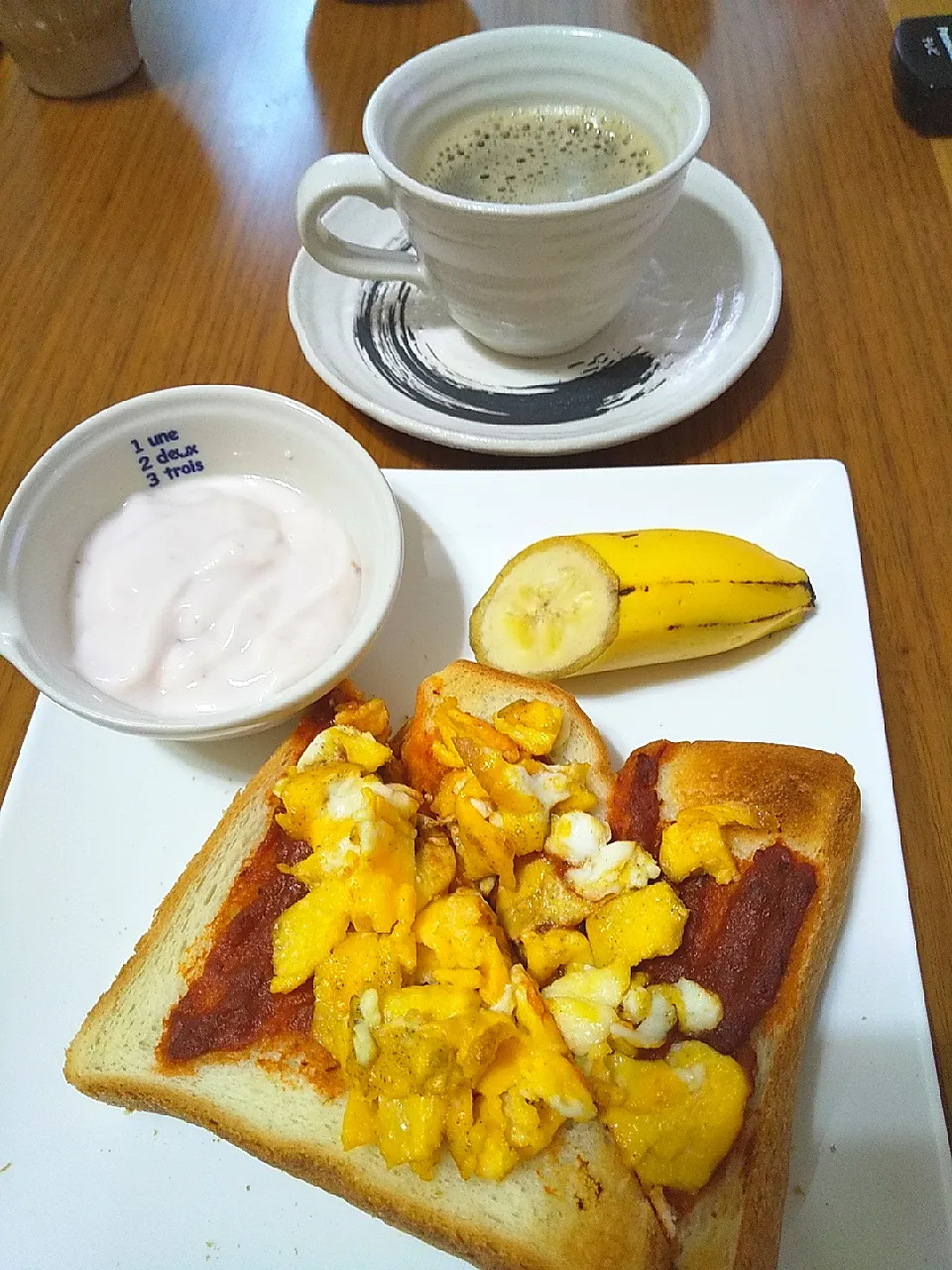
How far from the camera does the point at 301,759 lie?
1155mm

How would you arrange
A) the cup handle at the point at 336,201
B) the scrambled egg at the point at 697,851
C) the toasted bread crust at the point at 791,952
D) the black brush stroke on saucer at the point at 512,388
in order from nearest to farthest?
the toasted bread crust at the point at 791,952 < the scrambled egg at the point at 697,851 < the cup handle at the point at 336,201 < the black brush stroke on saucer at the point at 512,388

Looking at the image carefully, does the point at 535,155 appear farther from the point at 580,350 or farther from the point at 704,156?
the point at 704,156

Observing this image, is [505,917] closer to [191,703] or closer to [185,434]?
[191,703]

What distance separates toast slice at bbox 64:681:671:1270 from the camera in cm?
94

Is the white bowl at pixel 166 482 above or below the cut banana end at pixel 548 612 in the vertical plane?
above

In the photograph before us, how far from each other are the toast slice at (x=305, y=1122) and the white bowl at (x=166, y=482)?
0.46 feet

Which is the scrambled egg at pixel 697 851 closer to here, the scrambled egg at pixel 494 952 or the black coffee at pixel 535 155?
the scrambled egg at pixel 494 952

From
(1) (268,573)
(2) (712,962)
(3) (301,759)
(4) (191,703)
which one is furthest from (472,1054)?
(1) (268,573)

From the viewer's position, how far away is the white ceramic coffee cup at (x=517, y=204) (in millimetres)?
1326

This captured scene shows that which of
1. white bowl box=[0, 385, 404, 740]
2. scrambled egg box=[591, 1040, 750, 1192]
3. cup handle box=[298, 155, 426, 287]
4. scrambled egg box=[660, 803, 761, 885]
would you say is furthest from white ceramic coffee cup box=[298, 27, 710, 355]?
scrambled egg box=[591, 1040, 750, 1192]

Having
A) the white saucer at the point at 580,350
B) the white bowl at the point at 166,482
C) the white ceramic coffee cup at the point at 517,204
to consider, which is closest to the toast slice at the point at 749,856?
the white bowl at the point at 166,482

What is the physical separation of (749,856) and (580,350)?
987 mm

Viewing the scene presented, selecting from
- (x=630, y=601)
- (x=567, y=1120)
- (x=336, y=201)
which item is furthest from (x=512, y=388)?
(x=567, y=1120)

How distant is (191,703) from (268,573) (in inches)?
8.7
